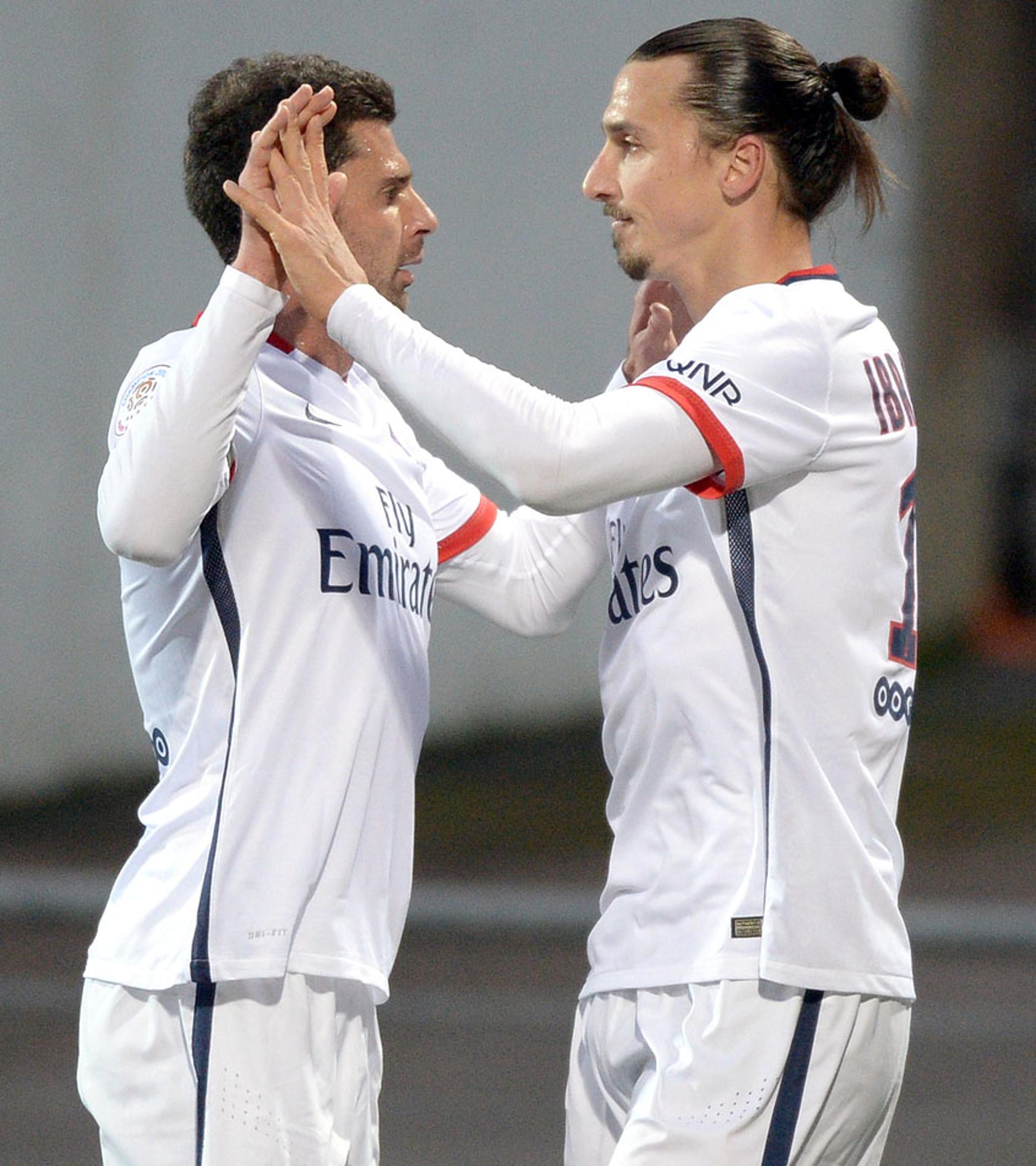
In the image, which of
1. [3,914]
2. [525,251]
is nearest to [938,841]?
[525,251]

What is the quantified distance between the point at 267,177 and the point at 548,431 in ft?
1.34

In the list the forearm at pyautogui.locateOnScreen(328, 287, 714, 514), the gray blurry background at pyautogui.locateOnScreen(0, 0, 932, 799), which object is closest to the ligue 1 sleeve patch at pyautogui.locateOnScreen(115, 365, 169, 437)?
the forearm at pyautogui.locateOnScreen(328, 287, 714, 514)

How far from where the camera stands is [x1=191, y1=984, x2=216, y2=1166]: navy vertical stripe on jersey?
80.0 inches

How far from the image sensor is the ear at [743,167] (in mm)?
2105

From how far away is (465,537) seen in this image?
2629 mm

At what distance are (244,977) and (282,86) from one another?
1.03 metres

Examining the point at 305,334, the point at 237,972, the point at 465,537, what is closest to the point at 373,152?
the point at 305,334

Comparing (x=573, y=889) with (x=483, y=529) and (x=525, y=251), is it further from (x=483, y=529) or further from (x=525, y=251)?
(x=483, y=529)

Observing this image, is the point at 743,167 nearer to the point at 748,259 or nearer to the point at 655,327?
the point at 748,259

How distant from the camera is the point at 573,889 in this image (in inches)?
282

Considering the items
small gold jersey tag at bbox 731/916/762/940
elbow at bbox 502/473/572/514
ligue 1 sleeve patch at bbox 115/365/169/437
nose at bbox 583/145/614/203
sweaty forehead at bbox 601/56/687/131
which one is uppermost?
sweaty forehead at bbox 601/56/687/131

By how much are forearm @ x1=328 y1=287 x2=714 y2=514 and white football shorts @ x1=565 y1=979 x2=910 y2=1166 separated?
53 cm

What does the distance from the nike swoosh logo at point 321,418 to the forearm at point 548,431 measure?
274 mm

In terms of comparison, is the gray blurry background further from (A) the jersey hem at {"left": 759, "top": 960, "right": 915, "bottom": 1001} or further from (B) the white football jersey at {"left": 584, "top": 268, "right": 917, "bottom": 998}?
(A) the jersey hem at {"left": 759, "top": 960, "right": 915, "bottom": 1001}
